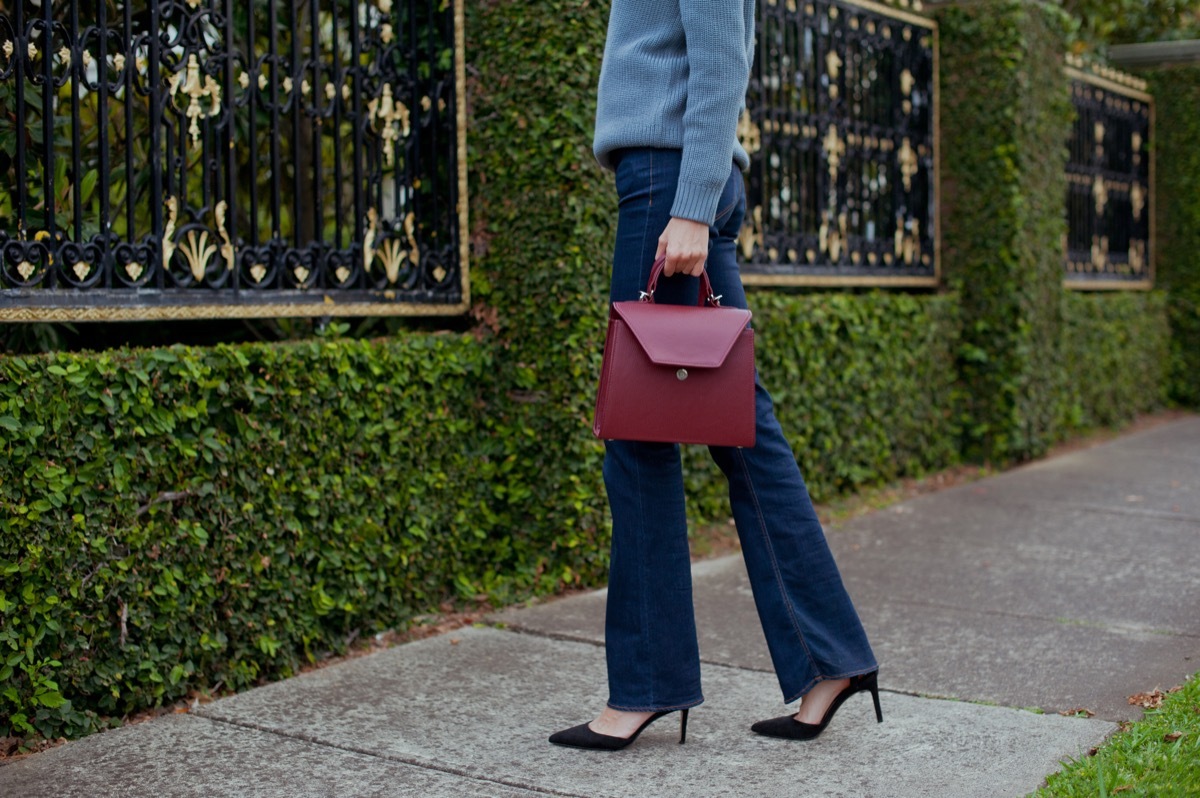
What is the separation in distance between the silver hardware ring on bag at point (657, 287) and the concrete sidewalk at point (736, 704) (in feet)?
3.23

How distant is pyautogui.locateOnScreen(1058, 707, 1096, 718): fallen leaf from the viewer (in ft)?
10.4

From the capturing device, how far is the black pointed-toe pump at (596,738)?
2.96 metres

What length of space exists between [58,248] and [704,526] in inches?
110

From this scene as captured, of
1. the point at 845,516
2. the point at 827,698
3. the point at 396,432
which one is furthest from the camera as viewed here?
the point at 845,516

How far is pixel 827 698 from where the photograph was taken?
301 centimetres

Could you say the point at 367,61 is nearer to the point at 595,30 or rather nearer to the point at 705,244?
the point at 595,30

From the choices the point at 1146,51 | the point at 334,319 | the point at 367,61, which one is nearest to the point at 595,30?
the point at 367,61

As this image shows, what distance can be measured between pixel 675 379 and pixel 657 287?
245mm

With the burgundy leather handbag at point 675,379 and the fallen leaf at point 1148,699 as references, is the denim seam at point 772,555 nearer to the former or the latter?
the burgundy leather handbag at point 675,379

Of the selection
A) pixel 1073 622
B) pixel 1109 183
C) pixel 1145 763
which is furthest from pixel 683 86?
pixel 1109 183

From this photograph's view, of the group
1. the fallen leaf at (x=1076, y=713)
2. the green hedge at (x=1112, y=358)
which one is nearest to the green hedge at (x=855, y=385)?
the green hedge at (x=1112, y=358)

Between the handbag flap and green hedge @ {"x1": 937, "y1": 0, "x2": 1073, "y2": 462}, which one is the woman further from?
green hedge @ {"x1": 937, "y1": 0, "x2": 1073, "y2": 462}

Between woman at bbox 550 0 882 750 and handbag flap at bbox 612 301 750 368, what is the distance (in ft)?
0.32

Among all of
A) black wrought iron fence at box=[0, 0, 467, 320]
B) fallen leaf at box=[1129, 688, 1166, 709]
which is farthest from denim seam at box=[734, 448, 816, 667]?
black wrought iron fence at box=[0, 0, 467, 320]
